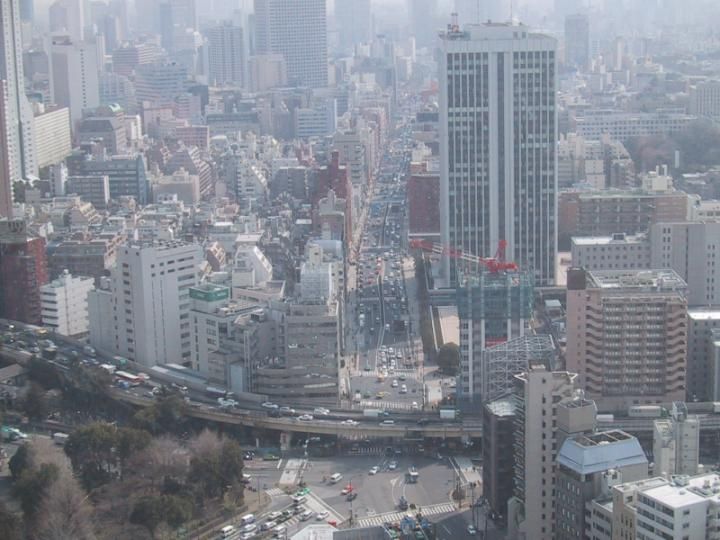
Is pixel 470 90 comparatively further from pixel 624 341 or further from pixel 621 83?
pixel 621 83

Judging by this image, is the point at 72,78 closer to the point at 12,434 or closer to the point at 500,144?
the point at 500,144

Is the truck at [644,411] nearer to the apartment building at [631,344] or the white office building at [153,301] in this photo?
the apartment building at [631,344]

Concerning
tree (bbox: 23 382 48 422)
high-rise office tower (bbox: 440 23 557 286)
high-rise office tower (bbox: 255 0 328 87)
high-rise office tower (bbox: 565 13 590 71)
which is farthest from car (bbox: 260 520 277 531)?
high-rise office tower (bbox: 565 13 590 71)

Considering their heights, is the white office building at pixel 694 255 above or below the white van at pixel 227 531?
above

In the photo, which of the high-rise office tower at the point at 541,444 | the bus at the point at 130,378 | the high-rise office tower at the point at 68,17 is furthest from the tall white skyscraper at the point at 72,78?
the high-rise office tower at the point at 541,444

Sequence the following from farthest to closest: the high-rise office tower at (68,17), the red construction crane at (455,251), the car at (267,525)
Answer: the high-rise office tower at (68,17) < the red construction crane at (455,251) < the car at (267,525)

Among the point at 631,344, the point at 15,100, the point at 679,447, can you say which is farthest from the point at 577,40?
the point at 679,447

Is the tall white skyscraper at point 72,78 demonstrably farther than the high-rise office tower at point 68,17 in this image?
No
